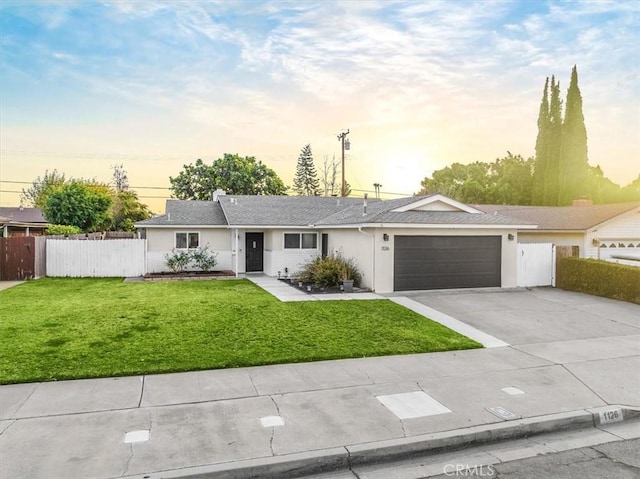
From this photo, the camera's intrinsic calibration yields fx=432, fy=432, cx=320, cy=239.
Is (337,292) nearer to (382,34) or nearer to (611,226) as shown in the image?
(382,34)

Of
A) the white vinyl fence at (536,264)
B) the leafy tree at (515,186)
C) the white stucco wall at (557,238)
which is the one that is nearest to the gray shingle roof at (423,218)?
the white vinyl fence at (536,264)

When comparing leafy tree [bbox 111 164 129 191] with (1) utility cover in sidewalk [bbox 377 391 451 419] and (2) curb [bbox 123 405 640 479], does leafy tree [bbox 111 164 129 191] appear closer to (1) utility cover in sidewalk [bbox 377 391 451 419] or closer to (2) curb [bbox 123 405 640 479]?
(1) utility cover in sidewalk [bbox 377 391 451 419]

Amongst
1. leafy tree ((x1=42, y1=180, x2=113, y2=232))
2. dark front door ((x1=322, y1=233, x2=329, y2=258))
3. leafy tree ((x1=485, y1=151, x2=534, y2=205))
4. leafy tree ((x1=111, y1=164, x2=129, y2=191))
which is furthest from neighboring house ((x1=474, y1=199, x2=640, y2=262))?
leafy tree ((x1=111, y1=164, x2=129, y2=191))

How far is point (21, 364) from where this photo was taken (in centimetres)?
681

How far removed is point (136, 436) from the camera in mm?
4652

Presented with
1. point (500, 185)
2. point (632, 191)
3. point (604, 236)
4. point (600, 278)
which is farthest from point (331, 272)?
point (632, 191)

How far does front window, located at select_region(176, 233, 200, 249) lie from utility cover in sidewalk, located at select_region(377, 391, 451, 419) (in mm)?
15754

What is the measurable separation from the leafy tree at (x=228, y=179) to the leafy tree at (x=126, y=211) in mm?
4168

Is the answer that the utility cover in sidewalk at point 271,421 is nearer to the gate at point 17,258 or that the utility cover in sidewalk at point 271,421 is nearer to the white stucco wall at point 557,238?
the gate at point 17,258

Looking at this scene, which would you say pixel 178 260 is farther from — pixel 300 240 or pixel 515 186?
pixel 515 186

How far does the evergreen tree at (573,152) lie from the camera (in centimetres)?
3659

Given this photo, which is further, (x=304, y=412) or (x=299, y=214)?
(x=299, y=214)

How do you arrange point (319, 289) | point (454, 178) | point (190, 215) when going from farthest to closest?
point (454, 178) → point (190, 215) → point (319, 289)

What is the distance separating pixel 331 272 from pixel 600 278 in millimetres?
9056
